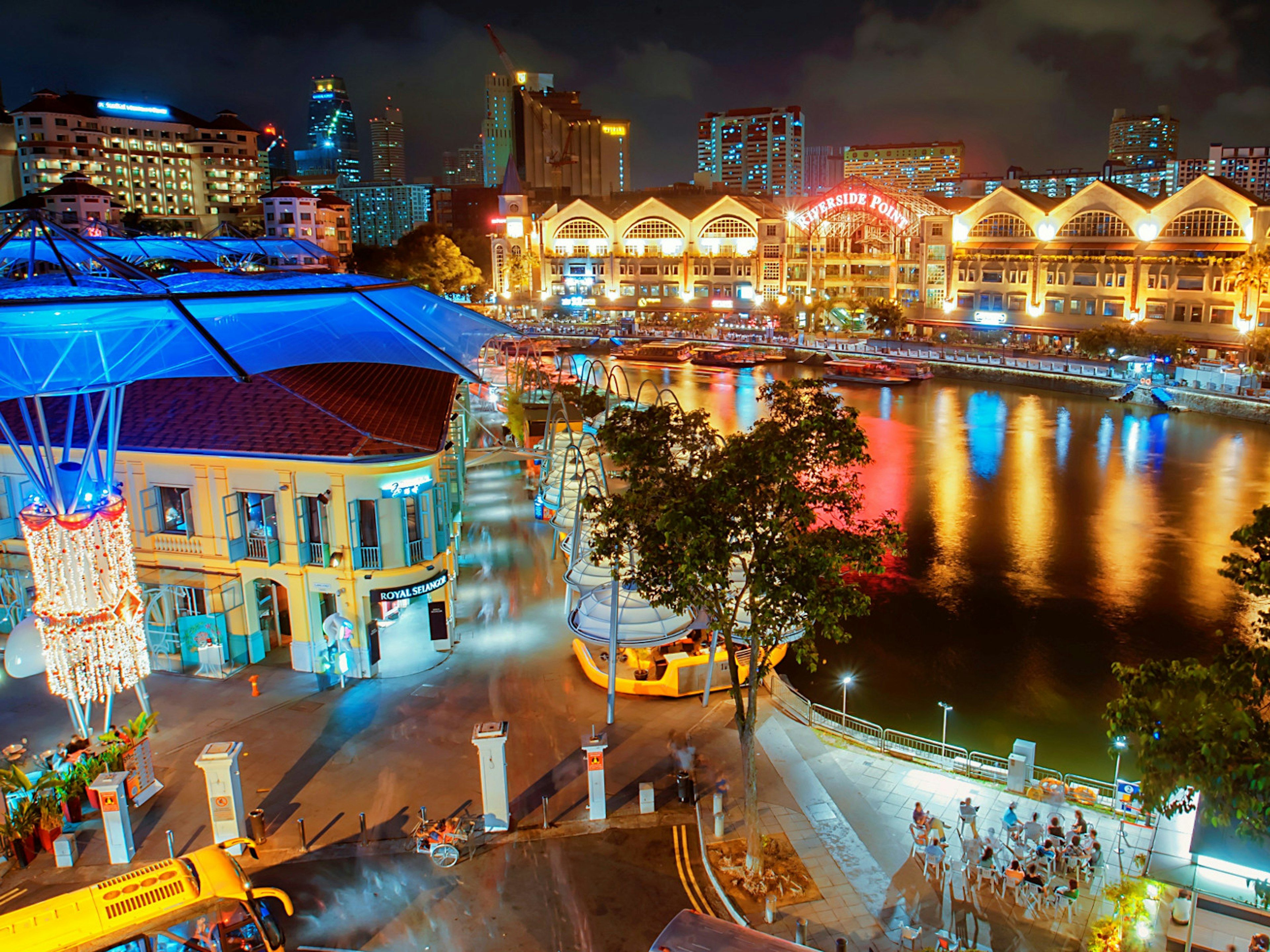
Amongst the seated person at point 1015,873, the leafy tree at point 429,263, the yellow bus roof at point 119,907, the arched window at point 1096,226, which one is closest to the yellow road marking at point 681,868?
the seated person at point 1015,873

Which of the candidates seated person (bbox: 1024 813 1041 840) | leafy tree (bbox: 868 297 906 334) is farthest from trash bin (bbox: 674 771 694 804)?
leafy tree (bbox: 868 297 906 334)

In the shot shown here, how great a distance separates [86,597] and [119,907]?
6.72 meters

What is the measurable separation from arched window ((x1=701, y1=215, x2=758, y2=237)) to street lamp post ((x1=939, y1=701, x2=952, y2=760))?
90.7 m

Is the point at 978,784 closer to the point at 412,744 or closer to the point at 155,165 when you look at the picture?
the point at 412,744

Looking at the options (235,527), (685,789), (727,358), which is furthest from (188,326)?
(727,358)

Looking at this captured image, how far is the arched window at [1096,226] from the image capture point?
80500 mm

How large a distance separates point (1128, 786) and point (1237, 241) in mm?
70024

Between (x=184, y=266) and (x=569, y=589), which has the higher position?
(x=184, y=266)

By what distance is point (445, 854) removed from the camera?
1442 cm

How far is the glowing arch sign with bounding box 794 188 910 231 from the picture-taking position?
9538cm

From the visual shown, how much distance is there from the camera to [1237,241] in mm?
72062

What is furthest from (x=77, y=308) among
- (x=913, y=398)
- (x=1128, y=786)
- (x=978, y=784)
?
(x=913, y=398)

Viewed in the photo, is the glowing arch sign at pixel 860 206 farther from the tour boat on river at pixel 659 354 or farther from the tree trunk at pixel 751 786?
the tree trunk at pixel 751 786

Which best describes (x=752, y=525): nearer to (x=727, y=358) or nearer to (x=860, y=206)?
(x=727, y=358)
